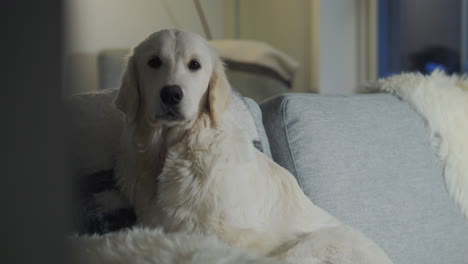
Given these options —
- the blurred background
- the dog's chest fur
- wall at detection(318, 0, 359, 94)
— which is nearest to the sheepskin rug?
the dog's chest fur

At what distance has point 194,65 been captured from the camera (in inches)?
46.9

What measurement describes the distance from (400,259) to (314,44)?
209 cm

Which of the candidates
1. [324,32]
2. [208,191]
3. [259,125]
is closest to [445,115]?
[259,125]

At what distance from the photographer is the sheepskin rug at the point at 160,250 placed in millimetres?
739

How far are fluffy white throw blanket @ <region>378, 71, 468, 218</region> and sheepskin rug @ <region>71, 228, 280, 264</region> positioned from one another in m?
1.21

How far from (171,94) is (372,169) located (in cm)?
75

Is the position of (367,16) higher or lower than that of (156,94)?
lower

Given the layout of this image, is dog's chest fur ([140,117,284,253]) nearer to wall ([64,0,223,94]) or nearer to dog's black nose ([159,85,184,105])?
dog's black nose ([159,85,184,105])

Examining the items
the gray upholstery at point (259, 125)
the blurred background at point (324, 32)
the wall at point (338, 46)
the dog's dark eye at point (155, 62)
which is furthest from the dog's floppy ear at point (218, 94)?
the wall at point (338, 46)

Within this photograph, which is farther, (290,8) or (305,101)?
(290,8)

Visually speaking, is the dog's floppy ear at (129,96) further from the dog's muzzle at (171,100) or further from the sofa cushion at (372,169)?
the sofa cushion at (372,169)

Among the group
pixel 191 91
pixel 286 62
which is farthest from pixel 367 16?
pixel 191 91

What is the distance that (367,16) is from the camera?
12.6ft

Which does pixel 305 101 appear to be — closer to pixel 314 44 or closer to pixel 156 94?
pixel 156 94
